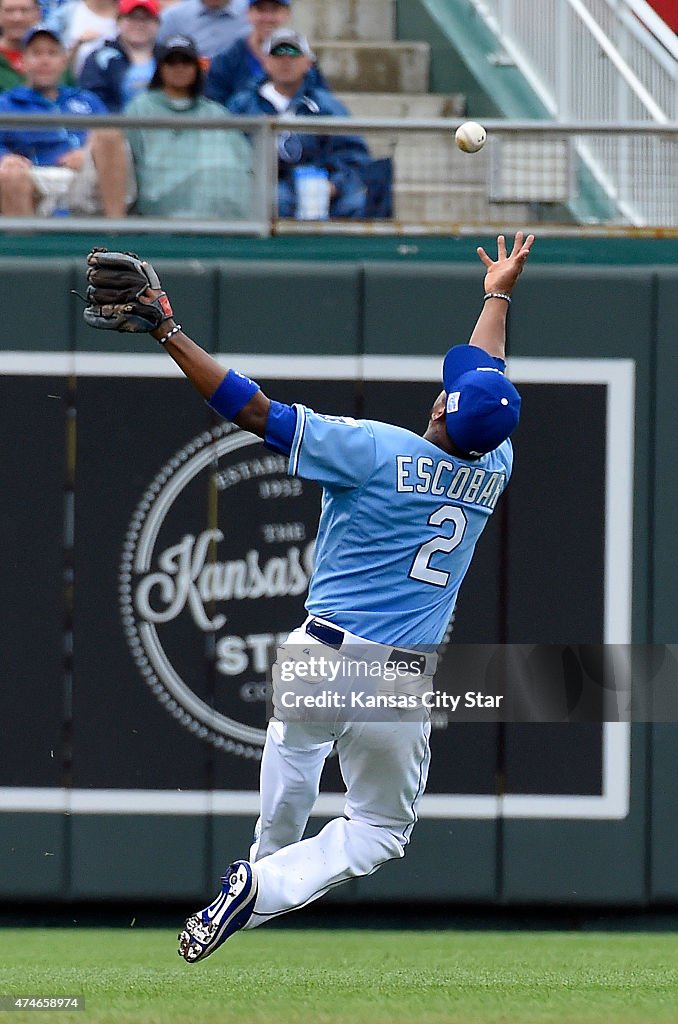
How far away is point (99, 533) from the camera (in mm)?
6258

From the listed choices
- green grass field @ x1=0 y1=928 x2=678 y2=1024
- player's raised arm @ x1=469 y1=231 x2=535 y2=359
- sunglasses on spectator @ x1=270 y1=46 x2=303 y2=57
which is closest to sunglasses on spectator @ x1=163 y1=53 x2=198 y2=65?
sunglasses on spectator @ x1=270 y1=46 x2=303 y2=57

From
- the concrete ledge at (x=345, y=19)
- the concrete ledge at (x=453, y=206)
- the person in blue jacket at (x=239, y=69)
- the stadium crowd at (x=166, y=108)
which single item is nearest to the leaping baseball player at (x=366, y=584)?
the concrete ledge at (x=453, y=206)

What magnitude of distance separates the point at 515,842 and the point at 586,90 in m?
3.50

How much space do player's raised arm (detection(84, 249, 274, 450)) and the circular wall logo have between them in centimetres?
195

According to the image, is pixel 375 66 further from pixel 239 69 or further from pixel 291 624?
pixel 291 624

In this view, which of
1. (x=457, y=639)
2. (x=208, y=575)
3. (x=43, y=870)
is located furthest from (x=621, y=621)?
(x=43, y=870)

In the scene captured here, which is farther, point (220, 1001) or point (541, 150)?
point (541, 150)

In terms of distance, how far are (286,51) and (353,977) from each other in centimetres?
415

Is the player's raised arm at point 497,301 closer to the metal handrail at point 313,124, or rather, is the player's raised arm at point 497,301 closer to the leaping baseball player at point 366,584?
the leaping baseball player at point 366,584

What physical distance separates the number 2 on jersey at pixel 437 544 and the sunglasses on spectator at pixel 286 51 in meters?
3.49

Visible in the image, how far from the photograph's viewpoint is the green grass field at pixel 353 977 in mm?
4547

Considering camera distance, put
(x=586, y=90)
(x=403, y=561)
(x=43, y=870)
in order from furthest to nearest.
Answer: (x=586, y=90), (x=43, y=870), (x=403, y=561)

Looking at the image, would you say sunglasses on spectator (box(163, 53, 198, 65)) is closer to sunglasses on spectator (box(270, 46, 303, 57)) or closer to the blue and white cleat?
sunglasses on spectator (box(270, 46, 303, 57))

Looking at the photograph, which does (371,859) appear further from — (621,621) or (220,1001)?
(621,621)
